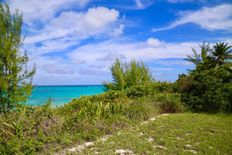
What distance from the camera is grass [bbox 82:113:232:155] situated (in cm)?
501

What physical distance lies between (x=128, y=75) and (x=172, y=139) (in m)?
16.8

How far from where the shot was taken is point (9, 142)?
4895mm

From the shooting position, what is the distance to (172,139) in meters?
5.77

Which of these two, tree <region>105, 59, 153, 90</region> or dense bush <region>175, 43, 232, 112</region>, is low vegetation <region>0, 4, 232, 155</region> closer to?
dense bush <region>175, 43, 232, 112</region>

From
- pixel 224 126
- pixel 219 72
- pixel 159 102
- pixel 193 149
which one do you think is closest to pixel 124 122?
pixel 193 149

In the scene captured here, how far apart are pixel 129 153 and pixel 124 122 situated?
233 centimetres

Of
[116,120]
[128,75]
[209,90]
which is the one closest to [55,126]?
[116,120]

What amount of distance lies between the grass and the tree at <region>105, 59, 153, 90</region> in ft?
48.2

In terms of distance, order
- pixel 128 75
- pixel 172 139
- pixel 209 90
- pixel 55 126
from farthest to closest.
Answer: pixel 128 75 < pixel 209 90 < pixel 55 126 < pixel 172 139

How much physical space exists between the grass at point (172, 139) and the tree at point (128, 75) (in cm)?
1468

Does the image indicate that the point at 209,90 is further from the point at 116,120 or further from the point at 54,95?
the point at 54,95

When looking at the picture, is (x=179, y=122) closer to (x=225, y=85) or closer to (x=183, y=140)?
(x=183, y=140)

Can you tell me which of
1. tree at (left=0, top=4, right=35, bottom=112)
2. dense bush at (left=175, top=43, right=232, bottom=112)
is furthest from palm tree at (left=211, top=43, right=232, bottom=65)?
tree at (left=0, top=4, right=35, bottom=112)

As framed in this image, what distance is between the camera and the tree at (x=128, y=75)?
22328mm
